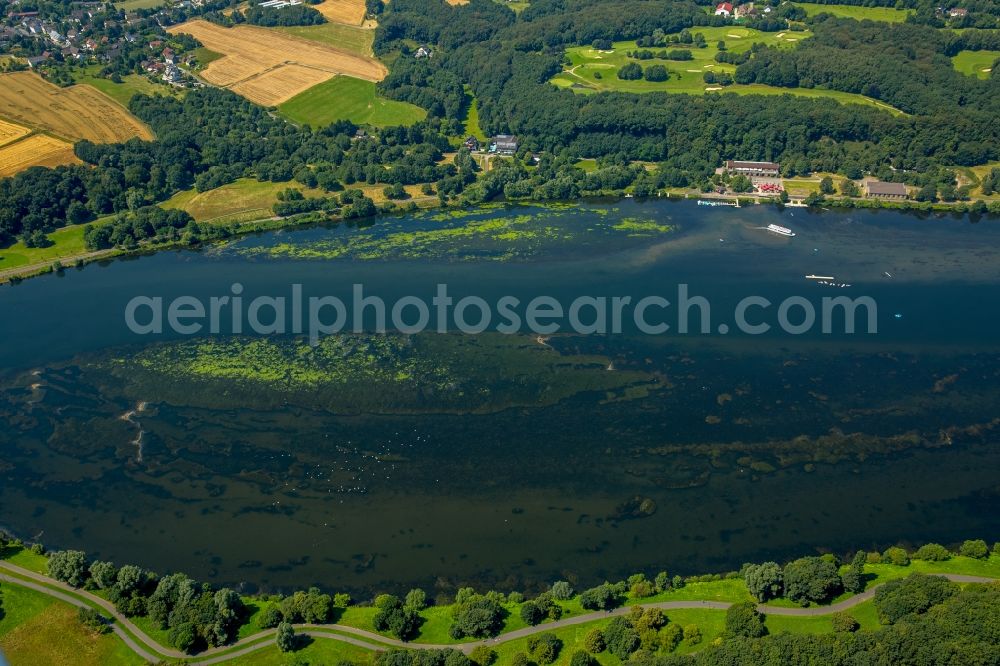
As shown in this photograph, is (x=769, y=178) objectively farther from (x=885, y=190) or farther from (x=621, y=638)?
(x=621, y=638)

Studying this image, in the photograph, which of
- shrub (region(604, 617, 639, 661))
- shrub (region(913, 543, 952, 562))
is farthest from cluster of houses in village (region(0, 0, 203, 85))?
shrub (region(913, 543, 952, 562))

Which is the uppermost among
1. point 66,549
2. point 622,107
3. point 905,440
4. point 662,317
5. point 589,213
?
point 622,107

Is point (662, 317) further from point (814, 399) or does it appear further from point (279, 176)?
point (279, 176)

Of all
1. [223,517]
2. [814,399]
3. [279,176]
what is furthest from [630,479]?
[279,176]

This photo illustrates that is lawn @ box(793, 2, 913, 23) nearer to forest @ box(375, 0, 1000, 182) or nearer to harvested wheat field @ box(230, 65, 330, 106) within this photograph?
forest @ box(375, 0, 1000, 182)

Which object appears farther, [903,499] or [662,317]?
[662,317]

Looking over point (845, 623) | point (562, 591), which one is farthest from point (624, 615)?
point (845, 623)
